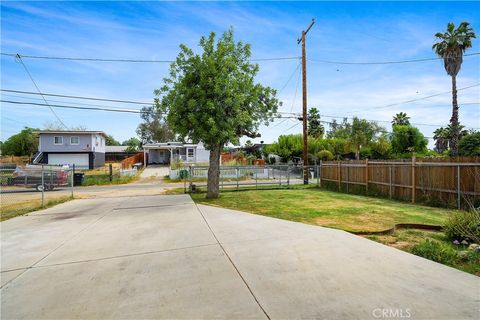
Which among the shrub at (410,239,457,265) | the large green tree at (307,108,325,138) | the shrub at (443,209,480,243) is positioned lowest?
the shrub at (410,239,457,265)

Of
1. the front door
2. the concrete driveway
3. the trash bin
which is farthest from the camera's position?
the front door

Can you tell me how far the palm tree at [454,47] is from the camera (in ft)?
74.6

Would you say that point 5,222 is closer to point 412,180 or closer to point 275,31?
point 275,31

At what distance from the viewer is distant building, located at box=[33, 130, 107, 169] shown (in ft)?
105

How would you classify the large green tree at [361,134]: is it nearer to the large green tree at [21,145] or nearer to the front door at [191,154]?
the front door at [191,154]

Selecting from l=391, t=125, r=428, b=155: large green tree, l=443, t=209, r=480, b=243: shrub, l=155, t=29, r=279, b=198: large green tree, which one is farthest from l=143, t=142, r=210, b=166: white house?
l=443, t=209, r=480, b=243: shrub

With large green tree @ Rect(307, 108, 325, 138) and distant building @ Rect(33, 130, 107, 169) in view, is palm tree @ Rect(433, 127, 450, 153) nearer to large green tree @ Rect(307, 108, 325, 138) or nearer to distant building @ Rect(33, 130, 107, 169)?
large green tree @ Rect(307, 108, 325, 138)

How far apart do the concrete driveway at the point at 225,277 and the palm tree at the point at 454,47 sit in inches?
971

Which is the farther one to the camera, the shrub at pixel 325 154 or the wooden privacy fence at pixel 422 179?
the shrub at pixel 325 154

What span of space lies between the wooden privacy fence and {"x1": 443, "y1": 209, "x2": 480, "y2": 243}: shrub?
351 centimetres

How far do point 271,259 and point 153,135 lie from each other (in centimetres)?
5771

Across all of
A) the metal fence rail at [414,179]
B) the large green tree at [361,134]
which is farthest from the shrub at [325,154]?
the metal fence rail at [414,179]

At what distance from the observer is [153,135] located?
5841cm

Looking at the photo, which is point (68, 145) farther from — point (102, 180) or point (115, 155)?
point (115, 155)
